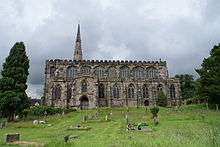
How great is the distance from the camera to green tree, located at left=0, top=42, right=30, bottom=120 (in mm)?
48875

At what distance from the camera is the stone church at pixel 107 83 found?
233ft

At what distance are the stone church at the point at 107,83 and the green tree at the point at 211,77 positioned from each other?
77.0 ft

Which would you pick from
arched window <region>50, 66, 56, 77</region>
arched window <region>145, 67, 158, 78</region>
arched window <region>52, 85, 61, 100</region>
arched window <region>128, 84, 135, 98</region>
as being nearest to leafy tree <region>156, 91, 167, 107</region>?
arched window <region>128, 84, 135, 98</region>

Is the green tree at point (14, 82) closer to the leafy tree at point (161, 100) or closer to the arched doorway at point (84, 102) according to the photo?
the arched doorway at point (84, 102)

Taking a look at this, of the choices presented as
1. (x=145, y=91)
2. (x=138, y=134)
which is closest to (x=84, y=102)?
(x=145, y=91)

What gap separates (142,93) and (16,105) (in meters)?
35.5

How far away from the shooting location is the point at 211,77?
5084 cm

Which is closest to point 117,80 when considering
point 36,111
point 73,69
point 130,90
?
point 130,90

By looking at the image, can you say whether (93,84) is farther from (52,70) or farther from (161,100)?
(161,100)

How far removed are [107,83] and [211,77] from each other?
29.7 meters

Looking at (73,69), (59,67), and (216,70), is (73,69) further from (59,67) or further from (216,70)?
(216,70)

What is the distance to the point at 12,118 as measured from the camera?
52.1 m

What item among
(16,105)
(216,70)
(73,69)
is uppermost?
(73,69)

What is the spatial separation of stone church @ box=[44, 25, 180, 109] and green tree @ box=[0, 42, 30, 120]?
18977 mm
